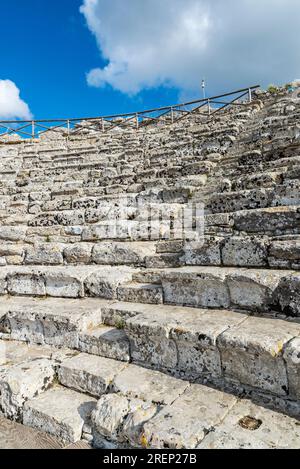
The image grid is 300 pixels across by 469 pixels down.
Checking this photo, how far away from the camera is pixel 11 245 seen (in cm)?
558

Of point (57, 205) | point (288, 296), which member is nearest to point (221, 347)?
point (288, 296)

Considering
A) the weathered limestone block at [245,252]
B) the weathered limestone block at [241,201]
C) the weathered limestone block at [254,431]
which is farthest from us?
the weathered limestone block at [241,201]

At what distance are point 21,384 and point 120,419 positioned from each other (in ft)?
3.23

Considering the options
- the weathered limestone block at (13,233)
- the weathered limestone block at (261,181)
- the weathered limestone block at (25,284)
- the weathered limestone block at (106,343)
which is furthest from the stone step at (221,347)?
the weathered limestone block at (13,233)

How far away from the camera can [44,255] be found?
492 cm

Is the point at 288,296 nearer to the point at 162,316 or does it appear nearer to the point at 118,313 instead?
the point at 162,316

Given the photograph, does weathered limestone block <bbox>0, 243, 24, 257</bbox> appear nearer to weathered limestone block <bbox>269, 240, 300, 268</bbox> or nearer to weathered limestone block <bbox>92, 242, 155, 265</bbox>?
weathered limestone block <bbox>92, 242, 155, 265</bbox>

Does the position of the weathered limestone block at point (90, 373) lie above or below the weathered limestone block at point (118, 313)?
below

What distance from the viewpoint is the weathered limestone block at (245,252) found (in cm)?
310

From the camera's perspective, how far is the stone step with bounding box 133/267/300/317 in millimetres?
2615

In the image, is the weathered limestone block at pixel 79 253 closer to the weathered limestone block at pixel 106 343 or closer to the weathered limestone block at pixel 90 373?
the weathered limestone block at pixel 106 343

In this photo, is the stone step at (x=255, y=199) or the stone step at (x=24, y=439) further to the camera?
the stone step at (x=255, y=199)

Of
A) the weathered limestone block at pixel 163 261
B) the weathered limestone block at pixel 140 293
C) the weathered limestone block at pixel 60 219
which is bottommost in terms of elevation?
the weathered limestone block at pixel 140 293

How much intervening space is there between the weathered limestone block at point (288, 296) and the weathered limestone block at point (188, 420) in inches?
32.7
